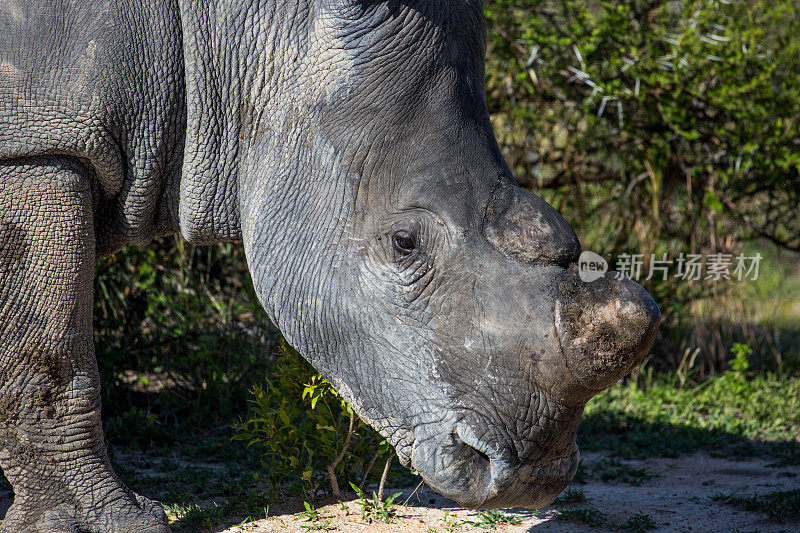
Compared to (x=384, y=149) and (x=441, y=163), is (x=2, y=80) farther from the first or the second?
(x=441, y=163)

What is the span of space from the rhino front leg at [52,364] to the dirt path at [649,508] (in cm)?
64

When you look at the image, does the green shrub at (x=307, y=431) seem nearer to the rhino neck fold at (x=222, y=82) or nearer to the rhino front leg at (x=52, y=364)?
the rhino front leg at (x=52, y=364)

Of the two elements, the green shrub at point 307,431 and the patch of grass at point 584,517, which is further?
the patch of grass at point 584,517

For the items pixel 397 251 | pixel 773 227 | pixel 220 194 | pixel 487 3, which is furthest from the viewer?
pixel 773 227

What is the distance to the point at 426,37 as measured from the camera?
9.01 feet

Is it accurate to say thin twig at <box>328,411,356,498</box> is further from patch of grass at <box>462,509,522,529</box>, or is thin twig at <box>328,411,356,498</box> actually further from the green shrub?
patch of grass at <box>462,509,522,529</box>

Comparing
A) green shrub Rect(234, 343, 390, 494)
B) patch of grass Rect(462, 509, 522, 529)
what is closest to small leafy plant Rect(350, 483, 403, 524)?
green shrub Rect(234, 343, 390, 494)

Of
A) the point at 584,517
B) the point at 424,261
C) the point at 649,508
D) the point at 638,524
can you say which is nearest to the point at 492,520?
the point at 584,517

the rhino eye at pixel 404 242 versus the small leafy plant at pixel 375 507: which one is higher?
the rhino eye at pixel 404 242

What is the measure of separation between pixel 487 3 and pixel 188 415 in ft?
12.2

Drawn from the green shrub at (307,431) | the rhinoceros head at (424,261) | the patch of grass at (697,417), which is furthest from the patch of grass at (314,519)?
the patch of grass at (697,417)

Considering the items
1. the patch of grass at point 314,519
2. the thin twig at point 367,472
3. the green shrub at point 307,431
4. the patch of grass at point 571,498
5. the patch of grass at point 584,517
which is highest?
the green shrub at point 307,431

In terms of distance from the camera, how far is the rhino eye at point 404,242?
2.59m

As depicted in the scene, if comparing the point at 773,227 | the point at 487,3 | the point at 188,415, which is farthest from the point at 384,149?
the point at 773,227
